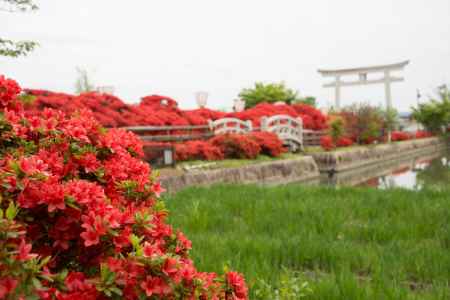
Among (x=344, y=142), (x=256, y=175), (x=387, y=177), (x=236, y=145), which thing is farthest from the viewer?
(x=344, y=142)

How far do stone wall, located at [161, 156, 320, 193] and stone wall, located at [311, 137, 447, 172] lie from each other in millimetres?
931

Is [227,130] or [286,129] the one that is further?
[286,129]

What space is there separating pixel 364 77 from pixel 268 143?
781 inches

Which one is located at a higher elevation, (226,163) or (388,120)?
(388,120)

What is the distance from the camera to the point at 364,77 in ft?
101

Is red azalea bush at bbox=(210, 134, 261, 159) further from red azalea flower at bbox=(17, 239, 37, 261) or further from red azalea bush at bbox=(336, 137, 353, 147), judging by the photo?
red azalea flower at bbox=(17, 239, 37, 261)

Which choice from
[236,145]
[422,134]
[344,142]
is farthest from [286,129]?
[422,134]

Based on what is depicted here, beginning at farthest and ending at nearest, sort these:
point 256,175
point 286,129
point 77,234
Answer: point 286,129 → point 256,175 → point 77,234

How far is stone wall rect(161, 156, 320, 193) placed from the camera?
27.8 ft

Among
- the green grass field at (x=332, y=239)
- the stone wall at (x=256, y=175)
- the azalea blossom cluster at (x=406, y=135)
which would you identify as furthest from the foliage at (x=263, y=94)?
the green grass field at (x=332, y=239)

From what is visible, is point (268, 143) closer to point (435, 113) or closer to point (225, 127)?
point (225, 127)

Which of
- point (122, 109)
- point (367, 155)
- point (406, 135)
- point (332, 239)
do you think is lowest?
point (332, 239)

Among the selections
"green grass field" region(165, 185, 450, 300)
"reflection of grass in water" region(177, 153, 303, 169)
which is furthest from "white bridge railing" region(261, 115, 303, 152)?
"green grass field" region(165, 185, 450, 300)

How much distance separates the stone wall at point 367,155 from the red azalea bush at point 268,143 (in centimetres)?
240
